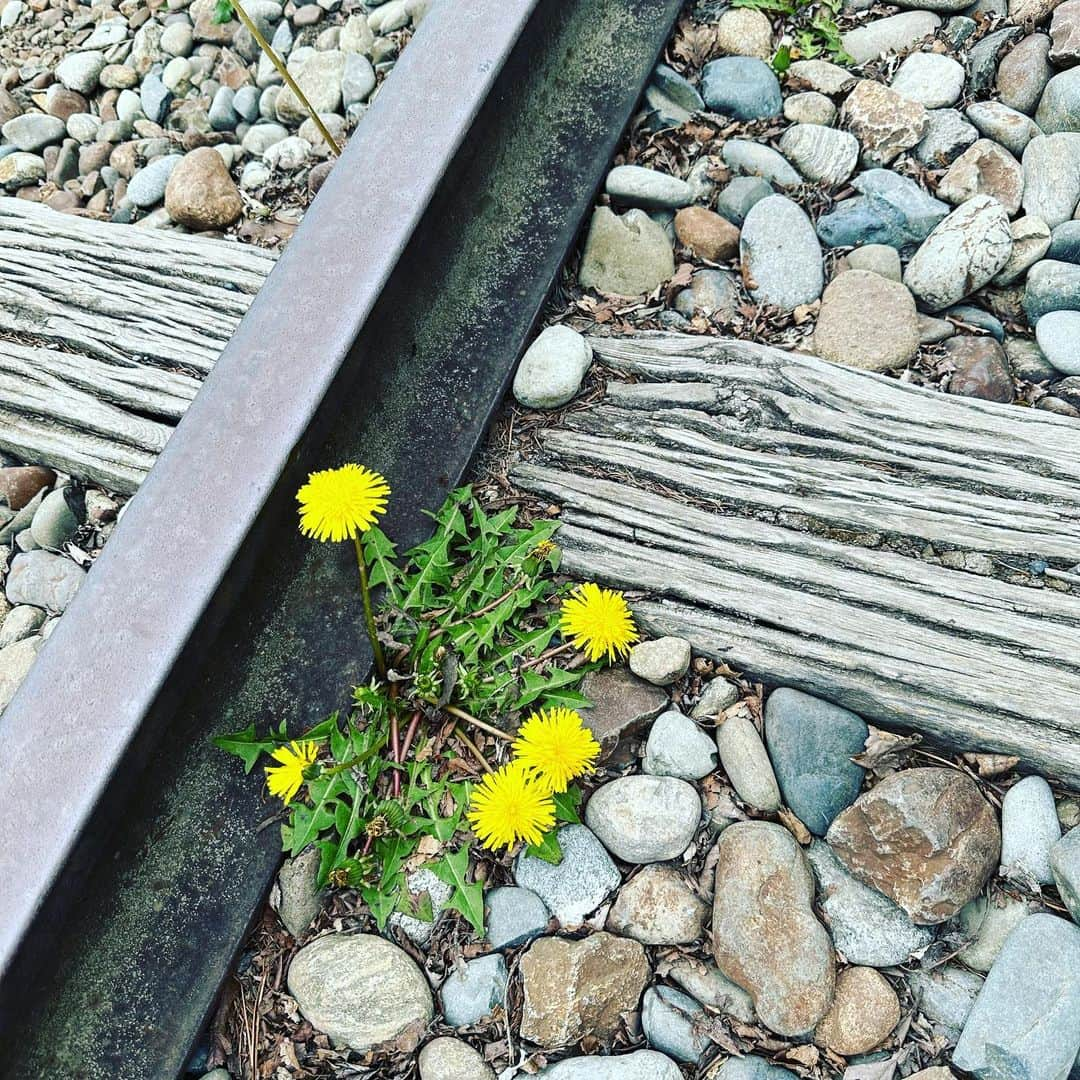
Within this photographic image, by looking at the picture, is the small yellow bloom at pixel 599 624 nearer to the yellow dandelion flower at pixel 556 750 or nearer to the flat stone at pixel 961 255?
the yellow dandelion flower at pixel 556 750

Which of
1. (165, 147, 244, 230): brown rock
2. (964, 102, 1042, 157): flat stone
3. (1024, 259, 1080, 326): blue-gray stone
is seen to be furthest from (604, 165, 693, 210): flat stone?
(165, 147, 244, 230): brown rock

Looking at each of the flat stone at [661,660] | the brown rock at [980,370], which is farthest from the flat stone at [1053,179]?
the flat stone at [661,660]

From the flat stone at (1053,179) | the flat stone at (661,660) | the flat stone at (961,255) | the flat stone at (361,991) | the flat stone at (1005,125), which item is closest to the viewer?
the flat stone at (361,991)

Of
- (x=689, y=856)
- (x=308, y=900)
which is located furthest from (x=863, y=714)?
(x=308, y=900)

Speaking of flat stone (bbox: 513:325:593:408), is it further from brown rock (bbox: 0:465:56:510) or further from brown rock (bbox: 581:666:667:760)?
brown rock (bbox: 0:465:56:510)

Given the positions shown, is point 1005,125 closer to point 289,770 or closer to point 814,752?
point 814,752
